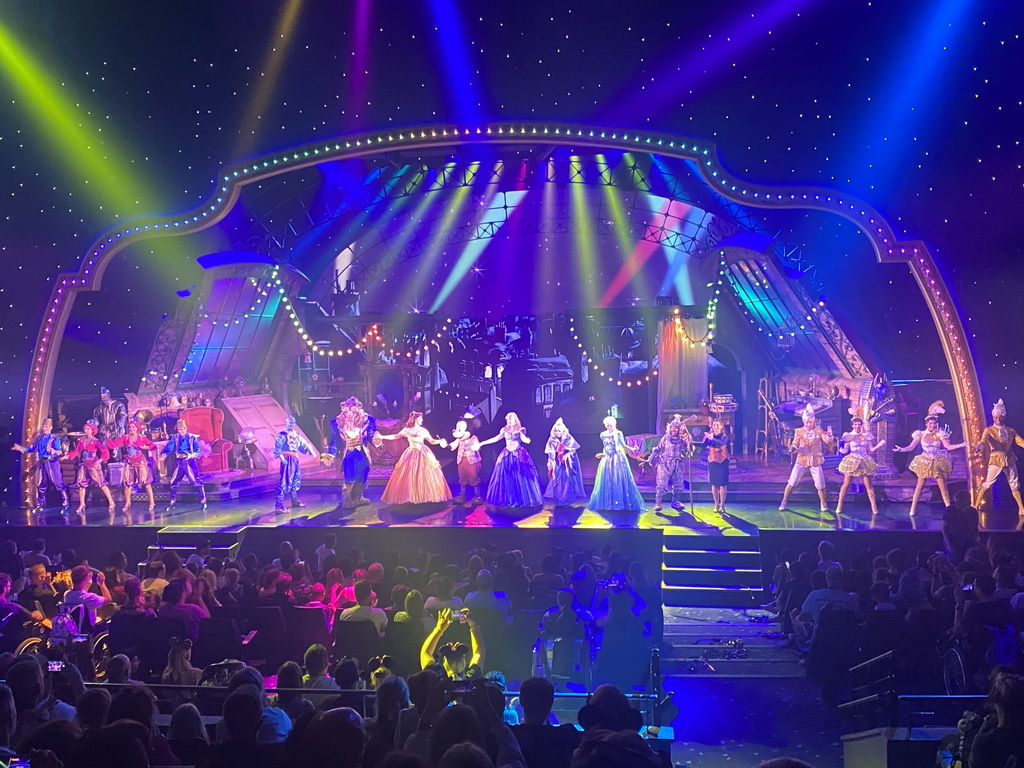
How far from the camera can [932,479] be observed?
15.5 metres

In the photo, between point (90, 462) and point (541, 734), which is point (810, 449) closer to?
point (541, 734)

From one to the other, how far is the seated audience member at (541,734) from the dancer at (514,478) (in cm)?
988

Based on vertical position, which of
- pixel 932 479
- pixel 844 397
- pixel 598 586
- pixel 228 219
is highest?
pixel 228 219

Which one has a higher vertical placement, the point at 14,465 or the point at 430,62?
the point at 430,62

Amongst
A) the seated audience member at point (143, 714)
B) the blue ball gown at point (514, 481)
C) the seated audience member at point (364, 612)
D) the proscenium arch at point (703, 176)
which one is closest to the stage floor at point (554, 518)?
the blue ball gown at point (514, 481)

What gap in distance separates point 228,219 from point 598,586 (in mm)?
9852

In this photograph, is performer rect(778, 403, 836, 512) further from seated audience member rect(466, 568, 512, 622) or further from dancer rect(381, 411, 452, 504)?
seated audience member rect(466, 568, 512, 622)

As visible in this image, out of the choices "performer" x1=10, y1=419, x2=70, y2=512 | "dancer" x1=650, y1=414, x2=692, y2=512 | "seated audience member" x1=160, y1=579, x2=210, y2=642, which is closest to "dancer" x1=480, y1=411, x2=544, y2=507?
"dancer" x1=650, y1=414, x2=692, y2=512

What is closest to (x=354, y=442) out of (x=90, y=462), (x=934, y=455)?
(x=90, y=462)

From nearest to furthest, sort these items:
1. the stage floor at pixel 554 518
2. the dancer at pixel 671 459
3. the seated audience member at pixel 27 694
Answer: the seated audience member at pixel 27 694 < the stage floor at pixel 554 518 < the dancer at pixel 671 459

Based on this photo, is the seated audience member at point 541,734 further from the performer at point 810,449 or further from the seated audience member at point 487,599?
the performer at point 810,449

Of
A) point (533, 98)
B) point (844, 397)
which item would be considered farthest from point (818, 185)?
point (844, 397)

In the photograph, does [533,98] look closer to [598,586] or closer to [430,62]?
[430,62]

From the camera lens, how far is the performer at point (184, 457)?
51.3 ft
